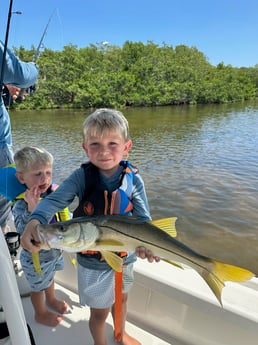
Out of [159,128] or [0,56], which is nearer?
[0,56]

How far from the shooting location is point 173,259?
55.6 inches

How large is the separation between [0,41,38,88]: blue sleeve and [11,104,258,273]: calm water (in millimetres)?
4294

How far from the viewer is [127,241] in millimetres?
1390

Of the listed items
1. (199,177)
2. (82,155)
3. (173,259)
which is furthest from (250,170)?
(173,259)

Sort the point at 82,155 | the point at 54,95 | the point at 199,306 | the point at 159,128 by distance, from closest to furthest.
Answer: the point at 199,306, the point at 82,155, the point at 159,128, the point at 54,95

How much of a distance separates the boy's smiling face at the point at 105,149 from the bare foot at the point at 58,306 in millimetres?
1318

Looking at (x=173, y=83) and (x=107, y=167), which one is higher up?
(x=173, y=83)

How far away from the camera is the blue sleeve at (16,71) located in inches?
91.5

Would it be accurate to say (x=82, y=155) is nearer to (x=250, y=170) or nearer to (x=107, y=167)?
(x=250, y=170)

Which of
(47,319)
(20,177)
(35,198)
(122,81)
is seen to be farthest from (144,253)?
(122,81)

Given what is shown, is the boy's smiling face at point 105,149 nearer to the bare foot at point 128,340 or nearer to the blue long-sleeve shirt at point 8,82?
the blue long-sleeve shirt at point 8,82

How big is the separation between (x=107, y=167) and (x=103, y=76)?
46888 millimetres

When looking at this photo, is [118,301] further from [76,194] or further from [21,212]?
[21,212]

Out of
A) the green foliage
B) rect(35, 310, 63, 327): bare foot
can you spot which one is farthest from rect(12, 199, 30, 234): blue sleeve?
the green foliage
